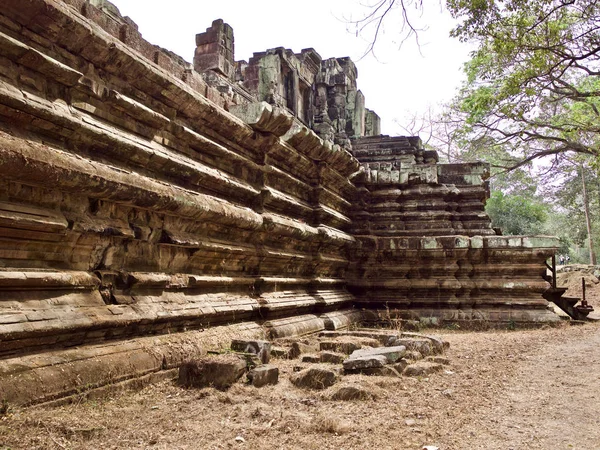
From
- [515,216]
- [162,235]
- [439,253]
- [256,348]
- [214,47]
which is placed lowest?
[256,348]

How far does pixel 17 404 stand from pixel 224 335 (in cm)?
241

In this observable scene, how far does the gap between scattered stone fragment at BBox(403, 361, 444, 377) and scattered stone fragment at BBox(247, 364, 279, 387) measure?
1238mm

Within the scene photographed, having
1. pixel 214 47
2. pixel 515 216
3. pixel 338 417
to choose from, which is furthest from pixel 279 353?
pixel 515 216

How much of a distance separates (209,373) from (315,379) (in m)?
0.81

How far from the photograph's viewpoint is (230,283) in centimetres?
586

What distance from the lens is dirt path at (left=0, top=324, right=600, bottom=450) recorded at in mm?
2865

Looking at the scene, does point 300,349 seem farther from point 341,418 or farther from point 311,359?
point 341,418

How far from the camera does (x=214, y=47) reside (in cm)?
1041

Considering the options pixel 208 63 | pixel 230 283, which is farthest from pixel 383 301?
pixel 208 63

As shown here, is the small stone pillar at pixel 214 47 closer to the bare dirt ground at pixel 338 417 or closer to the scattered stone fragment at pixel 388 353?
the scattered stone fragment at pixel 388 353

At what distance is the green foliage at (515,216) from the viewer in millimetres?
30266

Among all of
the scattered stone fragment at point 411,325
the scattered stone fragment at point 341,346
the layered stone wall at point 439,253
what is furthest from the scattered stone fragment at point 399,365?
the layered stone wall at point 439,253

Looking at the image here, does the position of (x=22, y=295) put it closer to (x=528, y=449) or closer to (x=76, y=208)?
(x=76, y=208)

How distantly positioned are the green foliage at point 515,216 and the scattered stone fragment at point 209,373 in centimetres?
2845
